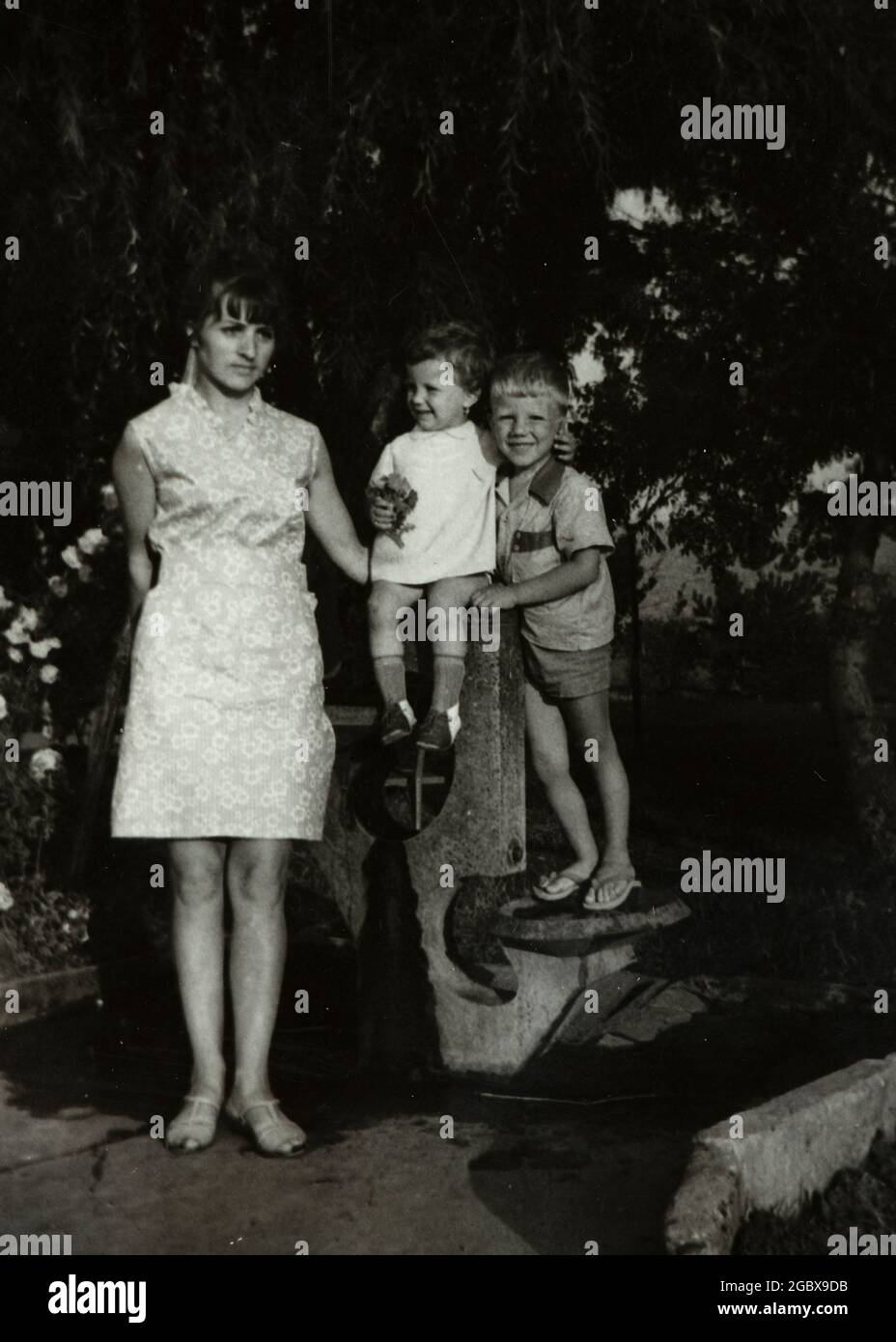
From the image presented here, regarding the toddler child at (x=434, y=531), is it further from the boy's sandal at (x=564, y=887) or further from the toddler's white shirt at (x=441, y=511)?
the boy's sandal at (x=564, y=887)

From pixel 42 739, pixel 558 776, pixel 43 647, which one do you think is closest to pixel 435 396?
pixel 558 776

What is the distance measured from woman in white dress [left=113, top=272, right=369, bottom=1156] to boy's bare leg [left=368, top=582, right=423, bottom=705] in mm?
236

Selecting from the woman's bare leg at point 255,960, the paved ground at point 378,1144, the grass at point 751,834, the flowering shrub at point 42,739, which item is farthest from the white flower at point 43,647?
the woman's bare leg at point 255,960

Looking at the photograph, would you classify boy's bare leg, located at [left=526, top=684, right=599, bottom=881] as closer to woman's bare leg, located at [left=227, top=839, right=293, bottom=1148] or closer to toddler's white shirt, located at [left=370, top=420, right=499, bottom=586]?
toddler's white shirt, located at [left=370, top=420, right=499, bottom=586]

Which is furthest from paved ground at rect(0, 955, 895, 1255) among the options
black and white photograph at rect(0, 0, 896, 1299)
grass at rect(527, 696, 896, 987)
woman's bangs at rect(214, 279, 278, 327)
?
woman's bangs at rect(214, 279, 278, 327)

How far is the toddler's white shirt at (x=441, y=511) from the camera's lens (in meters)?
4.34

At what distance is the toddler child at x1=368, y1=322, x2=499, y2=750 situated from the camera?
4.33m

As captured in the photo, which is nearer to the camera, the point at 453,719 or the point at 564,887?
the point at 453,719

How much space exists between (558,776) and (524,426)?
1046 millimetres

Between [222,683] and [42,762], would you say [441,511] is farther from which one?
[42,762]

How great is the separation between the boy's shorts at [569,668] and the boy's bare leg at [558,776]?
8cm

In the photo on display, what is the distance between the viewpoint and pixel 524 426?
14.5ft
